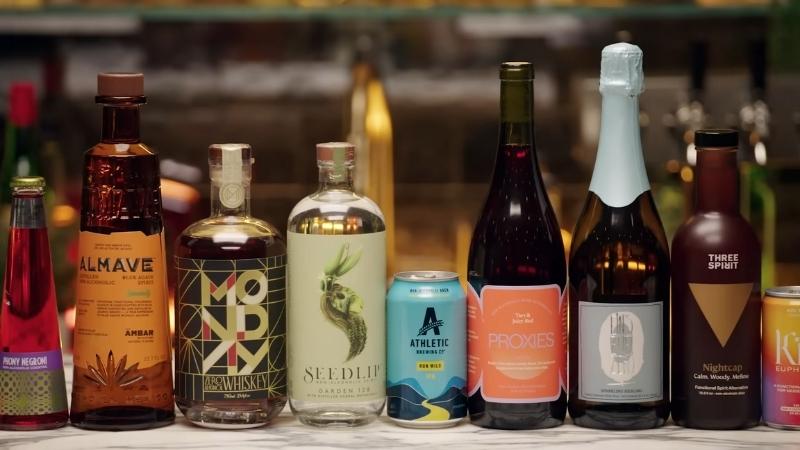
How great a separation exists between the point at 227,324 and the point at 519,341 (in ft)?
0.76

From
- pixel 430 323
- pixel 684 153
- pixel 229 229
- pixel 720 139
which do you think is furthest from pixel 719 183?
pixel 684 153

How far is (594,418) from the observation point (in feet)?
3.36

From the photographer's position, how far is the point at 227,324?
1007mm

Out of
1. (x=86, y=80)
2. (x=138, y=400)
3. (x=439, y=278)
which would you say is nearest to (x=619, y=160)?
(x=439, y=278)

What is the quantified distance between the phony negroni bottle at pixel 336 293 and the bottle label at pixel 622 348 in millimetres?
167

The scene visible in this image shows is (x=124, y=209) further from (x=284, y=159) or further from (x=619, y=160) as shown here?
(x=284, y=159)

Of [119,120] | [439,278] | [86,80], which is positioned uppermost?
[86,80]

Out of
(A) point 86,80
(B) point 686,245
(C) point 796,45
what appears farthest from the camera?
(A) point 86,80

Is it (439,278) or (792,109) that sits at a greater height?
(792,109)

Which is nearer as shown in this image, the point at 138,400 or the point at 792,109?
the point at 138,400

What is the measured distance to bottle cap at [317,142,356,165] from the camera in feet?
3.34

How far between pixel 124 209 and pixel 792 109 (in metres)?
1.57

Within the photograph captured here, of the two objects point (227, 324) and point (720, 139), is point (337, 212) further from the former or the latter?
point (720, 139)

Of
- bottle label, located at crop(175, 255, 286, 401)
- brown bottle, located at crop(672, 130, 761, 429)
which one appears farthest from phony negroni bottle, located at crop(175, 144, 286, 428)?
brown bottle, located at crop(672, 130, 761, 429)
